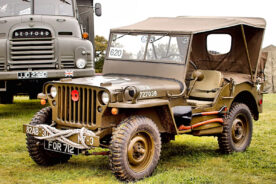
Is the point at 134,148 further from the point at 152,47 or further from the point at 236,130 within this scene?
the point at 236,130

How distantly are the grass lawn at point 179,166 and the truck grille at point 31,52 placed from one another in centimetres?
260

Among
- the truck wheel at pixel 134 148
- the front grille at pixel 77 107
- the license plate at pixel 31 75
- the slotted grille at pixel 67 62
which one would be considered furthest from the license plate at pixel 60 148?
the slotted grille at pixel 67 62

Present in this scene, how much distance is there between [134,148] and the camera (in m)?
5.95

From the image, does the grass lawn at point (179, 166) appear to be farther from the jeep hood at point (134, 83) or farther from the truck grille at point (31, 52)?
the truck grille at point (31, 52)

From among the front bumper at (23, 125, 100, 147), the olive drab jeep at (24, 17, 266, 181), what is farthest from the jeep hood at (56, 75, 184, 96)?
the front bumper at (23, 125, 100, 147)

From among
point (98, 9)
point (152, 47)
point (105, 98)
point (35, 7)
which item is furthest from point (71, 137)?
point (98, 9)

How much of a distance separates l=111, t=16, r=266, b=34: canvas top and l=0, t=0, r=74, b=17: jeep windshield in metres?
4.54

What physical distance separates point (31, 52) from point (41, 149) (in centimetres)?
503

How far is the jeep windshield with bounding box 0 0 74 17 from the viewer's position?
1186 centimetres

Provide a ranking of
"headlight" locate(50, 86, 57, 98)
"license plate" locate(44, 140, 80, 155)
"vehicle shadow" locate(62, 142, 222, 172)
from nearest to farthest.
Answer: "license plate" locate(44, 140, 80, 155) < "headlight" locate(50, 86, 57, 98) < "vehicle shadow" locate(62, 142, 222, 172)

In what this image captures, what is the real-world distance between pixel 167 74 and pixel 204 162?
4.59ft

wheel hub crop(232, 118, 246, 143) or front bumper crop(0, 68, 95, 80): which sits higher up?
front bumper crop(0, 68, 95, 80)

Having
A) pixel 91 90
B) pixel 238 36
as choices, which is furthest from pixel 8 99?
pixel 91 90

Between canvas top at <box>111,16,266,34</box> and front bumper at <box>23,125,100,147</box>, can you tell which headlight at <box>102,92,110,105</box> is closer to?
front bumper at <box>23,125,100,147</box>
